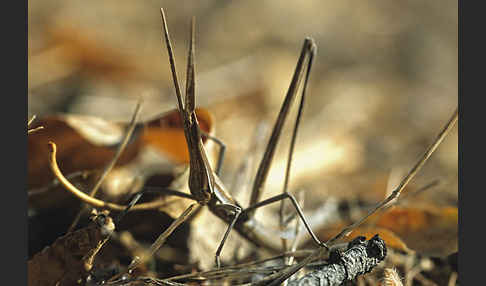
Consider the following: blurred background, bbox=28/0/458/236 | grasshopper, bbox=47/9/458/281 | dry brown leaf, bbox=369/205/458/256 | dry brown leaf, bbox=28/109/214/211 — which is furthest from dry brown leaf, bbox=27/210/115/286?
blurred background, bbox=28/0/458/236

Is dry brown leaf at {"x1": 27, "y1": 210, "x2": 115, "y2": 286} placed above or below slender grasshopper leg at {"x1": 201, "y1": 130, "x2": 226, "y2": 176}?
below

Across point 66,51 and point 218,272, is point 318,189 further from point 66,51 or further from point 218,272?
point 66,51

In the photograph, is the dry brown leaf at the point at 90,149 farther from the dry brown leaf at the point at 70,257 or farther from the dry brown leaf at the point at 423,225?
the dry brown leaf at the point at 423,225

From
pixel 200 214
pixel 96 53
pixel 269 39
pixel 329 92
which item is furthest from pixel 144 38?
pixel 200 214

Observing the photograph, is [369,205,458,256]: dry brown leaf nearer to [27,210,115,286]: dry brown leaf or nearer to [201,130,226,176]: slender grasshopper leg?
[201,130,226,176]: slender grasshopper leg

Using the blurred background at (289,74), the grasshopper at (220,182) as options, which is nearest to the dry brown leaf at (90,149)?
the grasshopper at (220,182)

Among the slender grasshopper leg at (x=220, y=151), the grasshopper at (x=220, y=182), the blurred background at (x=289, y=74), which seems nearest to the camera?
the grasshopper at (x=220, y=182)

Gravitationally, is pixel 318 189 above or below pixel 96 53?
below

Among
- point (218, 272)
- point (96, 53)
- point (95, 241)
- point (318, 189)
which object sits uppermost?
point (96, 53)
